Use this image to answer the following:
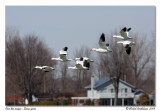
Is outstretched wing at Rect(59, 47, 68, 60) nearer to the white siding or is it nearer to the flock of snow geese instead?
the flock of snow geese

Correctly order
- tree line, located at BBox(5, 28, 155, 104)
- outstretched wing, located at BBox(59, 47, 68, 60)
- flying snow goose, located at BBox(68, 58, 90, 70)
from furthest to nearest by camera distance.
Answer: tree line, located at BBox(5, 28, 155, 104) → outstretched wing, located at BBox(59, 47, 68, 60) → flying snow goose, located at BBox(68, 58, 90, 70)

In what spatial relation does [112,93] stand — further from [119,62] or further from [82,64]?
[82,64]

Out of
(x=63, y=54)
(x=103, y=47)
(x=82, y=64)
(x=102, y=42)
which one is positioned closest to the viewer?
(x=102, y=42)

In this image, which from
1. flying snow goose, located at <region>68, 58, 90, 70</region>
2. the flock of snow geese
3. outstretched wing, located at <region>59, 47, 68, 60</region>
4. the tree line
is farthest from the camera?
the tree line

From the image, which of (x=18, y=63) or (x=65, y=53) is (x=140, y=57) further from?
(x=65, y=53)

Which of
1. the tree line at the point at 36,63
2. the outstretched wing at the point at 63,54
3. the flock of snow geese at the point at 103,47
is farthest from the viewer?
the tree line at the point at 36,63

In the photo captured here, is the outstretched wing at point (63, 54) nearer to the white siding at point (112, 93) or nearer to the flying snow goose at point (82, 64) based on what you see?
the flying snow goose at point (82, 64)

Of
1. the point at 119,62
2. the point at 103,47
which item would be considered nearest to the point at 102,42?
the point at 103,47

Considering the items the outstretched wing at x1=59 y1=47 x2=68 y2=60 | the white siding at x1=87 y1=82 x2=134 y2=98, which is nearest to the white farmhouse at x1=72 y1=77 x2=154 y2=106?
the white siding at x1=87 y1=82 x2=134 y2=98

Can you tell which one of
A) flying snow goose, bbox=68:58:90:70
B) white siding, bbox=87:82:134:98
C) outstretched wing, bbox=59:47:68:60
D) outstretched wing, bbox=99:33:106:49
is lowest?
white siding, bbox=87:82:134:98

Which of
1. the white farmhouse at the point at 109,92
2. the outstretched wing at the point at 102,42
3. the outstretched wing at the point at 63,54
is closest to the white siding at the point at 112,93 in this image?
the white farmhouse at the point at 109,92

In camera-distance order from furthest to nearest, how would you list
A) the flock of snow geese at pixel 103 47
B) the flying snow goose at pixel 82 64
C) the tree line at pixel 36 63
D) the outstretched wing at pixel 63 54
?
the tree line at pixel 36 63 → the outstretched wing at pixel 63 54 → the flying snow goose at pixel 82 64 → the flock of snow geese at pixel 103 47

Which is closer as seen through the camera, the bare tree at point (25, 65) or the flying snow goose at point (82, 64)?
the flying snow goose at point (82, 64)

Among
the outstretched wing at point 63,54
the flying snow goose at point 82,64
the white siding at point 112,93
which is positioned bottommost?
the white siding at point 112,93
